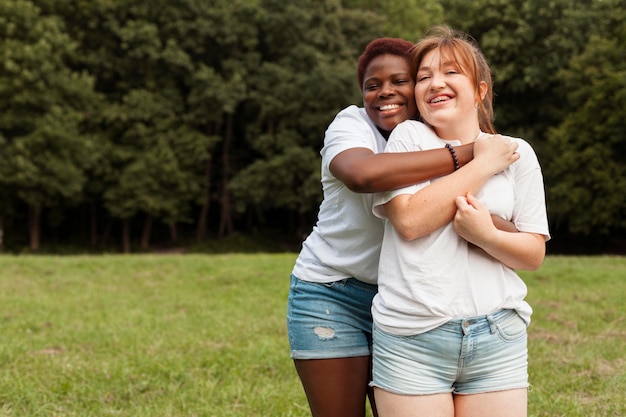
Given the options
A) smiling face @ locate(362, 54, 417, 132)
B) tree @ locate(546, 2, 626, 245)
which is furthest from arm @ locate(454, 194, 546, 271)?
tree @ locate(546, 2, 626, 245)

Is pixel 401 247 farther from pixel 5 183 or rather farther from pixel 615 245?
pixel 615 245

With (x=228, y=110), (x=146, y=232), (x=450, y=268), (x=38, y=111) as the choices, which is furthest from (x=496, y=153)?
(x=146, y=232)

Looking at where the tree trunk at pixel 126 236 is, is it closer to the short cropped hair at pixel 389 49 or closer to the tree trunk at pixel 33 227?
the tree trunk at pixel 33 227

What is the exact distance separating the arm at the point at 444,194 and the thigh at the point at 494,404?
48cm

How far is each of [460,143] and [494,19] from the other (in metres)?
24.2

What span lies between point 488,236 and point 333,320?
0.70m

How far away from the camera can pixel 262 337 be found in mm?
6215

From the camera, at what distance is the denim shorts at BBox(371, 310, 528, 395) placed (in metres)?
1.77

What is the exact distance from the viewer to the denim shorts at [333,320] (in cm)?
220

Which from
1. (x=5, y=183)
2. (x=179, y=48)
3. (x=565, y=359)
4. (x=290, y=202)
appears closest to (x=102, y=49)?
(x=179, y=48)

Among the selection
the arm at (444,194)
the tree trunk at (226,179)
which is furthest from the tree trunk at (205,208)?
the arm at (444,194)

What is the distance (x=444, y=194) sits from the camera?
1795 mm

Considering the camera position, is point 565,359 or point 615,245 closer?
point 565,359

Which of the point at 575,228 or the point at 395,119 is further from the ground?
the point at 395,119
